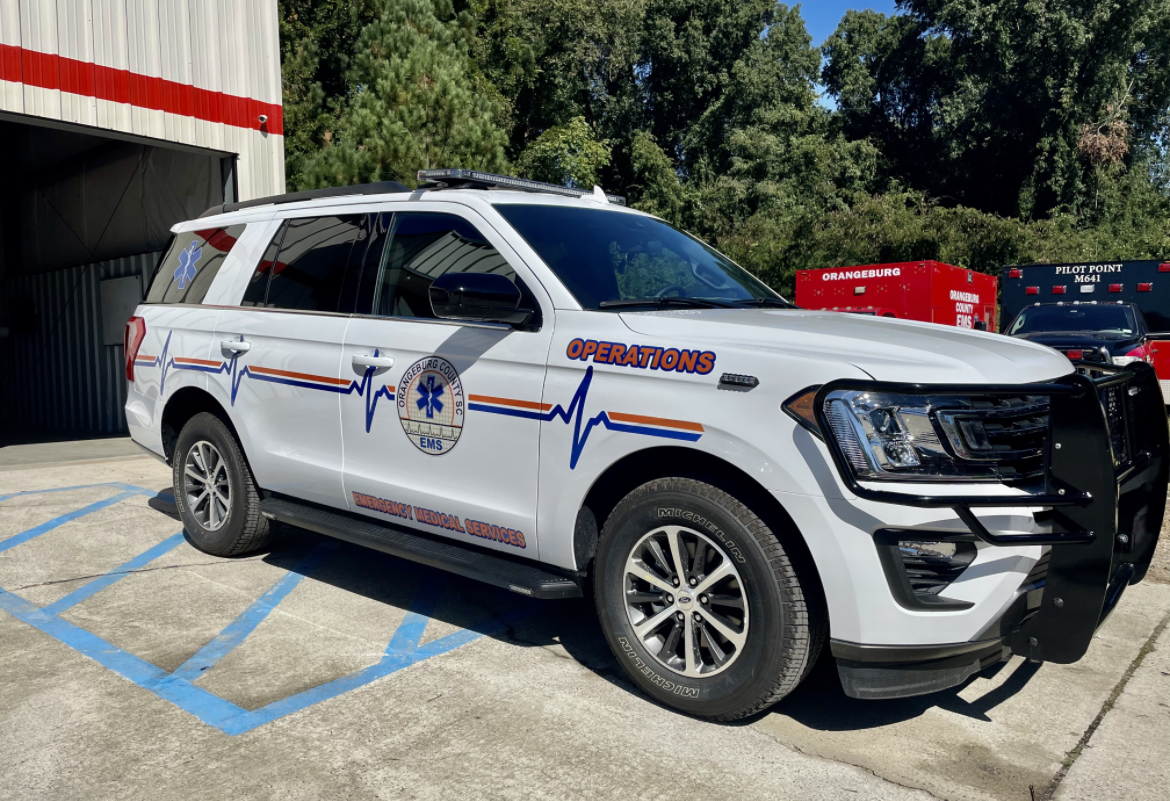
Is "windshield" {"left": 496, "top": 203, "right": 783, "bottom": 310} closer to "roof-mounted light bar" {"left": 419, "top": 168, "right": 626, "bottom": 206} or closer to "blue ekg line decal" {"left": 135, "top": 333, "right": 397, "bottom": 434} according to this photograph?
"roof-mounted light bar" {"left": 419, "top": 168, "right": 626, "bottom": 206}

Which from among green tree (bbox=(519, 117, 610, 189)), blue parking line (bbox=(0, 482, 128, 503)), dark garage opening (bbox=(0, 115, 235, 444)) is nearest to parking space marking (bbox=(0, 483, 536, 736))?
blue parking line (bbox=(0, 482, 128, 503))

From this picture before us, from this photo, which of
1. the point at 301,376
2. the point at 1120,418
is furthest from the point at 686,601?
the point at 301,376

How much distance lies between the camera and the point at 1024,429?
9.75 ft

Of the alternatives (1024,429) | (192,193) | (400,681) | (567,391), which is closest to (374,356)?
(567,391)

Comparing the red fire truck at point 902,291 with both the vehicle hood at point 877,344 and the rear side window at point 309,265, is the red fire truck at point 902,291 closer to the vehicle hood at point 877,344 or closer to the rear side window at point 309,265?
the rear side window at point 309,265

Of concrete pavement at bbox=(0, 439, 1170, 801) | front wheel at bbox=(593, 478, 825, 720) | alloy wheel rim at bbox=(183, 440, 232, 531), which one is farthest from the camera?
alloy wheel rim at bbox=(183, 440, 232, 531)

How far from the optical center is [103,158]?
15.8 meters

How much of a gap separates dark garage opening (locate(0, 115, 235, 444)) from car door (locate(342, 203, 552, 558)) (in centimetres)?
894

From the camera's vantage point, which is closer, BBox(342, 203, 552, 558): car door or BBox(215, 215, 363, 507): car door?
BBox(342, 203, 552, 558): car door

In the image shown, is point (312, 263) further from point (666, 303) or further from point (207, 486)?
point (666, 303)

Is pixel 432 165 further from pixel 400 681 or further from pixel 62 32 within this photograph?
pixel 400 681

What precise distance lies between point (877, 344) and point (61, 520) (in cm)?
610

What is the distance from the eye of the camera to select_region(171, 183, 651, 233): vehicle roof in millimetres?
4301

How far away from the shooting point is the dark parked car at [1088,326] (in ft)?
36.7
